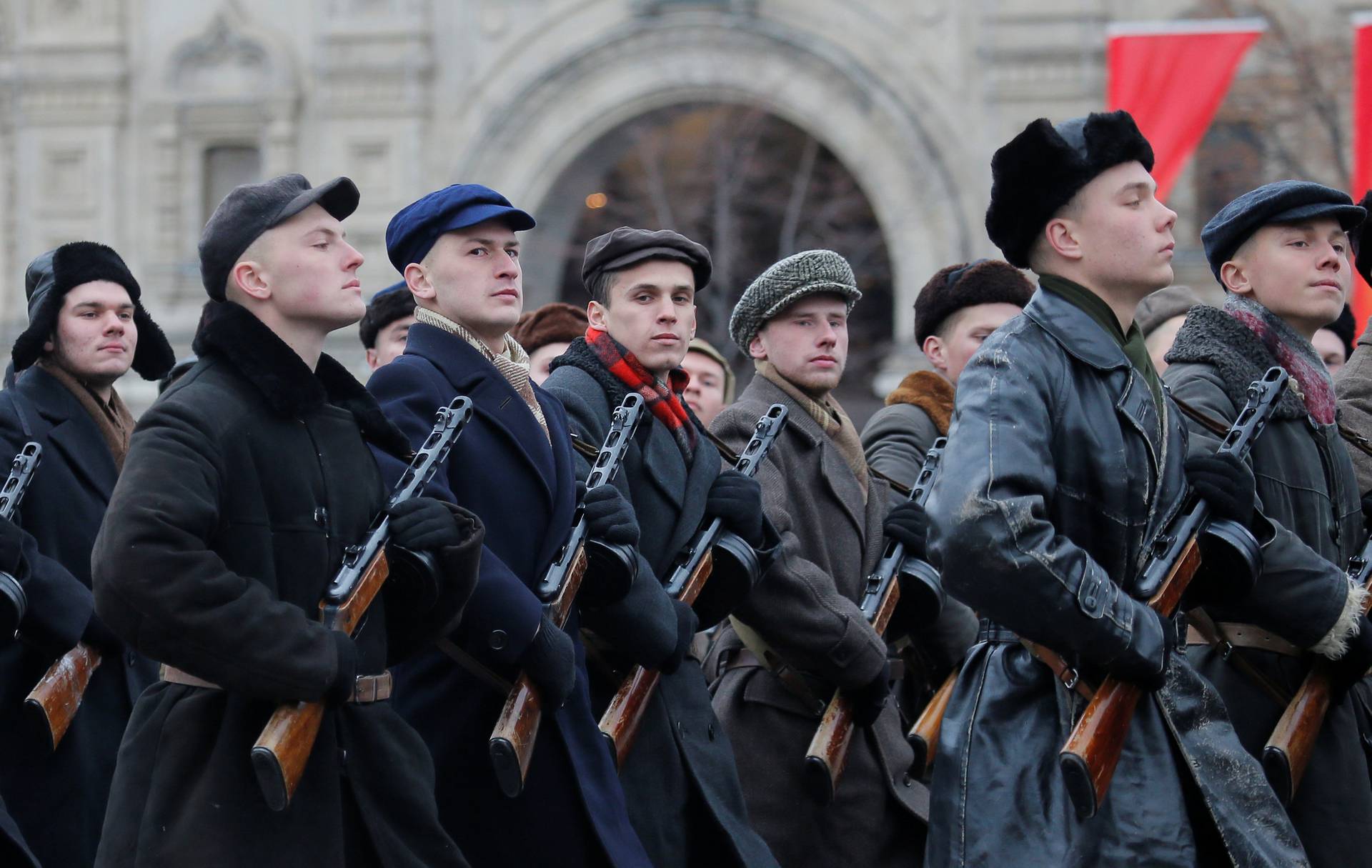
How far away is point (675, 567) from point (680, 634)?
10.6 inches

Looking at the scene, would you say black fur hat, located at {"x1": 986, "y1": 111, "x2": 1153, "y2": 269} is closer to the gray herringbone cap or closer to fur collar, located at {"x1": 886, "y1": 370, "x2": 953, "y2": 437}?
the gray herringbone cap

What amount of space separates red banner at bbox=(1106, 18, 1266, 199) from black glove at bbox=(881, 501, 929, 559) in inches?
235

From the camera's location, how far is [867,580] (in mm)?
6371

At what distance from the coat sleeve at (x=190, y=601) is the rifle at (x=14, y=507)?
1.74 meters

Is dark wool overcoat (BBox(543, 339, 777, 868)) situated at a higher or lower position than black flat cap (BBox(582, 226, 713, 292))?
lower

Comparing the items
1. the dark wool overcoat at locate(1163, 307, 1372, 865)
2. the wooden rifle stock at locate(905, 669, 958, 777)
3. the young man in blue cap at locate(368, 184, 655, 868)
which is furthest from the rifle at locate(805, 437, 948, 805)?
the young man in blue cap at locate(368, 184, 655, 868)

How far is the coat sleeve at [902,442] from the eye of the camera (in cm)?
725

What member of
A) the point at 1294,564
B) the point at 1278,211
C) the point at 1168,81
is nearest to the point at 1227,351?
the point at 1278,211

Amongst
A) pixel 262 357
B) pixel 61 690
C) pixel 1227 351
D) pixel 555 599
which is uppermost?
pixel 1227 351

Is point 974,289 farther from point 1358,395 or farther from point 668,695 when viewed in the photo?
point 668,695

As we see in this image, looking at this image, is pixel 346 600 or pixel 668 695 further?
pixel 668 695

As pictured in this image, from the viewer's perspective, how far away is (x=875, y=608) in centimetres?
622

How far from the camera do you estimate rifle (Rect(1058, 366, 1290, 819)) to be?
4152 mm

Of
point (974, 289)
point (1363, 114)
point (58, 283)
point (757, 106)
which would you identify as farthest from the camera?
point (757, 106)
